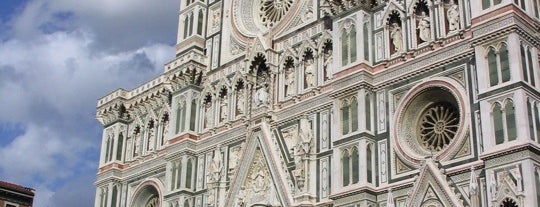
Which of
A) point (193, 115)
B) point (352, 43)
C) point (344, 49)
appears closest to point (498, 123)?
point (352, 43)

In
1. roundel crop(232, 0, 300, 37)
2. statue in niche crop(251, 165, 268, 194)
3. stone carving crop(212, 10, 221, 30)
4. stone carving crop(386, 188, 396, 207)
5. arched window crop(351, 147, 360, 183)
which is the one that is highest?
stone carving crop(212, 10, 221, 30)

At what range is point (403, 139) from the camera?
21578 millimetres

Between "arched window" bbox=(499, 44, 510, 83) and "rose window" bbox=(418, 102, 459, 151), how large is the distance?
206 centimetres

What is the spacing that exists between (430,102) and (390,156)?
1.80 m

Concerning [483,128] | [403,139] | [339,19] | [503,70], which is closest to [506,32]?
[503,70]

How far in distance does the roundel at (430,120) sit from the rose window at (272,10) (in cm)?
755

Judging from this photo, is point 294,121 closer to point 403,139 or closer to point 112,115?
point 403,139

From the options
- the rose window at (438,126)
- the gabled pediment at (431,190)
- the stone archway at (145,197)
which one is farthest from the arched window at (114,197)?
the gabled pediment at (431,190)

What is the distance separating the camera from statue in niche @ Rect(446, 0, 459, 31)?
21.4m

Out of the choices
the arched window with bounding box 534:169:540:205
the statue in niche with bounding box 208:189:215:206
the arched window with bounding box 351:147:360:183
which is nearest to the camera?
the arched window with bounding box 534:169:540:205

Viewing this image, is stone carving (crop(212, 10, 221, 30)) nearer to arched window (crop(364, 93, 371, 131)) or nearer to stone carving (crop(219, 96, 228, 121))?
stone carving (crop(219, 96, 228, 121))

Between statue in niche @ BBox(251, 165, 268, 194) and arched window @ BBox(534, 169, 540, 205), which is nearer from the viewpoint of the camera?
arched window @ BBox(534, 169, 540, 205)

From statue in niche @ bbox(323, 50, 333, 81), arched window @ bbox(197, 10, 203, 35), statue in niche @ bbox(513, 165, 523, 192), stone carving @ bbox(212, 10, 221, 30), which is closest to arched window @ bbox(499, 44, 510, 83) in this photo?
statue in niche @ bbox(513, 165, 523, 192)

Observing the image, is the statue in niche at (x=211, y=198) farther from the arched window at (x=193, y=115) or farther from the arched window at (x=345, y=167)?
the arched window at (x=345, y=167)
